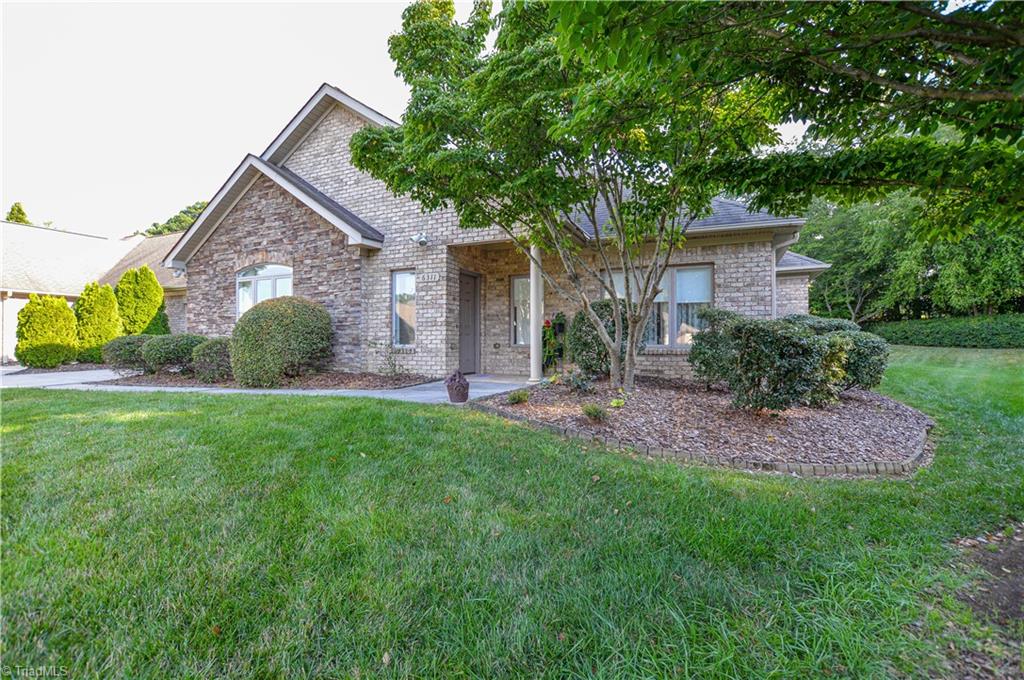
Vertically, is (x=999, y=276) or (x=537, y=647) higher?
(x=999, y=276)

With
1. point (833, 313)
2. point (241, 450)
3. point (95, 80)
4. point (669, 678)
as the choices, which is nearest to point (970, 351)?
A: point (833, 313)

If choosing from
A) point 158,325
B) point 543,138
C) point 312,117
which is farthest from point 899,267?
point 158,325

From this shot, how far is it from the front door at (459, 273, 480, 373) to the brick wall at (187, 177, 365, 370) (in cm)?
228

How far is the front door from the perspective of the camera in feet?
32.9

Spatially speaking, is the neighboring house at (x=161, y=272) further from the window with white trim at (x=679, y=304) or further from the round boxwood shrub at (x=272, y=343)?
the window with white trim at (x=679, y=304)

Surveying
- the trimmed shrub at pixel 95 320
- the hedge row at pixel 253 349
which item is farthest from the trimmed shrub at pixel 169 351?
the trimmed shrub at pixel 95 320

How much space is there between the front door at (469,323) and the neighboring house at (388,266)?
3 centimetres

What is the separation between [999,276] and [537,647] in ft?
79.5

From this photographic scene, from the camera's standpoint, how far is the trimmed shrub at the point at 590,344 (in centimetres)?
735

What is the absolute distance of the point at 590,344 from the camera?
7379mm

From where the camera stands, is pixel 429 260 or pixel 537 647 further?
pixel 429 260

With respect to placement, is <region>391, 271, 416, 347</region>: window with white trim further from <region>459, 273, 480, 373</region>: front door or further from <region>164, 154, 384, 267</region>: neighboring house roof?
<region>459, 273, 480, 373</region>: front door

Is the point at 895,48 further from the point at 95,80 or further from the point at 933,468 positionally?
the point at 95,80

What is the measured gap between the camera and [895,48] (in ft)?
7.95
